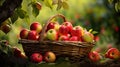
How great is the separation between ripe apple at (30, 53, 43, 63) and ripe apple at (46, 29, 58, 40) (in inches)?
4.7

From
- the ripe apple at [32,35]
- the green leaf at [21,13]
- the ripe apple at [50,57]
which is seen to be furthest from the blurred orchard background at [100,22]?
the ripe apple at [50,57]

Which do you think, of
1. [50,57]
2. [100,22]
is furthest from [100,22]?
[50,57]

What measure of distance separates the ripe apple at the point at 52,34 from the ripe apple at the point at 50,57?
0.09 m

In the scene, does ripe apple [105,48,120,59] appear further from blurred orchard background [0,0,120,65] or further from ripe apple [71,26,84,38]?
blurred orchard background [0,0,120,65]

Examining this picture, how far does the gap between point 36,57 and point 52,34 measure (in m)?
0.16

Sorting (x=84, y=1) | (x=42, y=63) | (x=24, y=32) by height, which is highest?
(x=84, y=1)

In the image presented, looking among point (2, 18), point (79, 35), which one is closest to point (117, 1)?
point (79, 35)

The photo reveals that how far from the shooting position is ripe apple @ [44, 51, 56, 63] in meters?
2.66

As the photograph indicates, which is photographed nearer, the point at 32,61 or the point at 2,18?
the point at 2,18

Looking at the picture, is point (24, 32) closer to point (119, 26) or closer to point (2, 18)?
point (2, 18)

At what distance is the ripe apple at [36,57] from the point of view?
2.66 m

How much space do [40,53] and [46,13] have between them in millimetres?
4364

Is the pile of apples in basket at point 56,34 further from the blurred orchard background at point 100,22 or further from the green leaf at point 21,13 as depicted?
the blurred orchard background at point 100,22

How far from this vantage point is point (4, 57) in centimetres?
274
